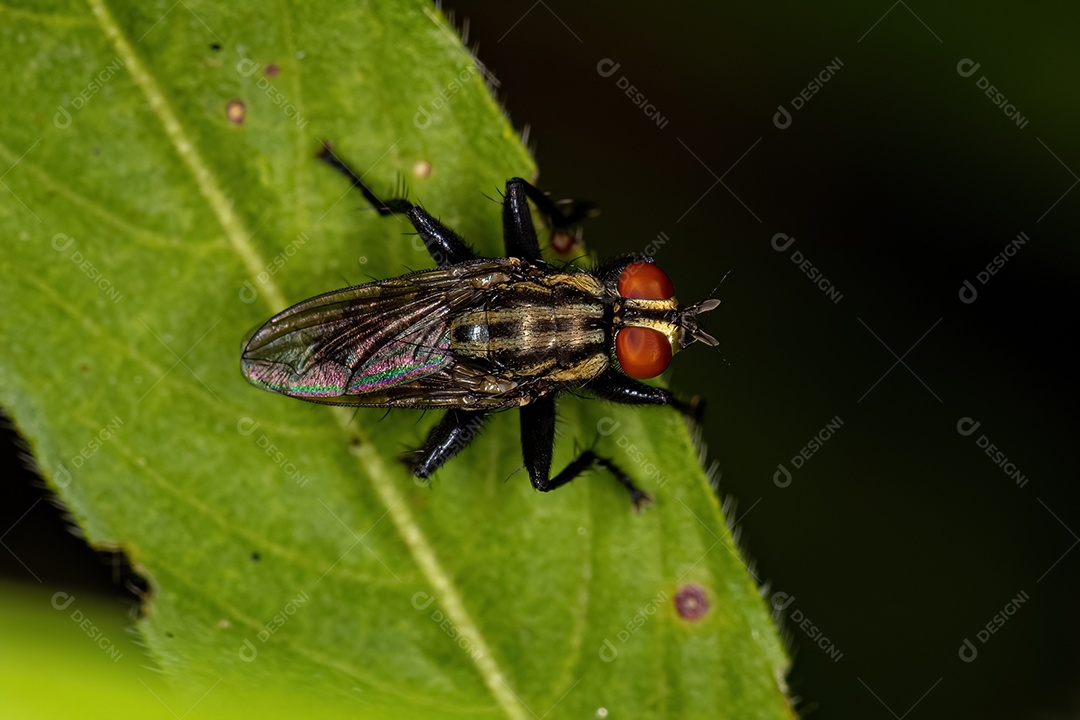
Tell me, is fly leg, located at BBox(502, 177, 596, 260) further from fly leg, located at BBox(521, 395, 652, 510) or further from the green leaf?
fly leg, located at BBox(521, 395, 652, 510)

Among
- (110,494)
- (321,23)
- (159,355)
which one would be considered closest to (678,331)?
(321,23)

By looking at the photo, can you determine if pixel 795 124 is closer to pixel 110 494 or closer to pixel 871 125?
pixel 871 125

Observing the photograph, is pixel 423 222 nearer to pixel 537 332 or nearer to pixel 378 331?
pixel 378 331

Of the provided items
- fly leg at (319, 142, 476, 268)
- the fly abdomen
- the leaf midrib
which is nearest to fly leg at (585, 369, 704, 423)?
the fly abdomen

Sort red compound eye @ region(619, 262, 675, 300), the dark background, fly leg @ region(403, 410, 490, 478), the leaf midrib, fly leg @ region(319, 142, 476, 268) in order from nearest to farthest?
1. the leaf midrib
2. fly leg @ region(319, 142, 476, 268)
3. fly leg @ region(403, 410, 490, 478)
4. red compound eye @ region(619, 262, 675, 300)
5. the dark background

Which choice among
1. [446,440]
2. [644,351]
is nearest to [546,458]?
[446,440]

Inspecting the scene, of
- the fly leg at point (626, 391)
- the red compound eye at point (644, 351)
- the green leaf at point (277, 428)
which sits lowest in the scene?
the green leaf at point (277, 428)

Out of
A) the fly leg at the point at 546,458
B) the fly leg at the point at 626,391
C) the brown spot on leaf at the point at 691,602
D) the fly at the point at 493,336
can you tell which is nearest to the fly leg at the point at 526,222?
the fly at the point at 493,336

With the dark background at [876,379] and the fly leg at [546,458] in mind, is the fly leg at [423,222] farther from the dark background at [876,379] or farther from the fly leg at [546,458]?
the fly leg at [546,458]
